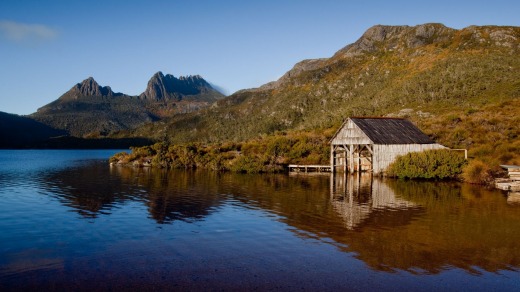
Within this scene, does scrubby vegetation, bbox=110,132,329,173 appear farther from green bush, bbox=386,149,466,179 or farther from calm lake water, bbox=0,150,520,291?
calm lake water, bbox=0,150,520,291

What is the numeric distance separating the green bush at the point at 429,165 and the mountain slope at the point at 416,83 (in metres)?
13.4

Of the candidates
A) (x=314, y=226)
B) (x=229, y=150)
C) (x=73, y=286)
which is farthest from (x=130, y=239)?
(x=229, y=150)

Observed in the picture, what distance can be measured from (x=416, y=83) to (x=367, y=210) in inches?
3929

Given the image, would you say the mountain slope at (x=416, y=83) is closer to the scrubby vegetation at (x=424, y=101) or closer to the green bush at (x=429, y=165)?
the scrubby vegetation at (x=424, y=101)

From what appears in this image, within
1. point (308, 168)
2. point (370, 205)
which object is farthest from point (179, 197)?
point (308, 168)

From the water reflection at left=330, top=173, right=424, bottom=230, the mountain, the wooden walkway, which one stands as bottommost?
the water reflection at left=330, top=173, right=424, bottom=230

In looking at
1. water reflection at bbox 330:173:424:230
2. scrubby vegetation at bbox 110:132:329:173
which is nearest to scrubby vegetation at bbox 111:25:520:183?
scrubby vegetation at bbox 110:132:329:173

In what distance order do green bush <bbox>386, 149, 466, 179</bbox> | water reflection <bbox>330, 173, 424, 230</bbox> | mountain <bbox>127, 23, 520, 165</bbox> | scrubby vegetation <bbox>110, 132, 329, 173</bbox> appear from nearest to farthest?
water reflection <bbox>330, 173, 424, 230</bbox>
green bush <bbox>386, 149, 466, 179</bbox>
scrubby vegetation <bbox>110, 132, 329, 173</bbox>
mountain <bbox>127, 23, 520, 165</bbox>

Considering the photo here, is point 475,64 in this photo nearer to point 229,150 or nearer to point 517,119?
point 517,119

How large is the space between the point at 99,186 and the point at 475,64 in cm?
10718

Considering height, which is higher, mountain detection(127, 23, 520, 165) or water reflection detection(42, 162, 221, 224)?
mountain detection(127, 23, 520, 165)

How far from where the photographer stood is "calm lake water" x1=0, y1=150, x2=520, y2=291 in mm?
13719

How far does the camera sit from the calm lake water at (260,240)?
13.7 meters

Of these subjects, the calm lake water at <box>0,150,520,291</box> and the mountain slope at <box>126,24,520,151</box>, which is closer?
the calm lake water at <box>0,150,520,291</box>
